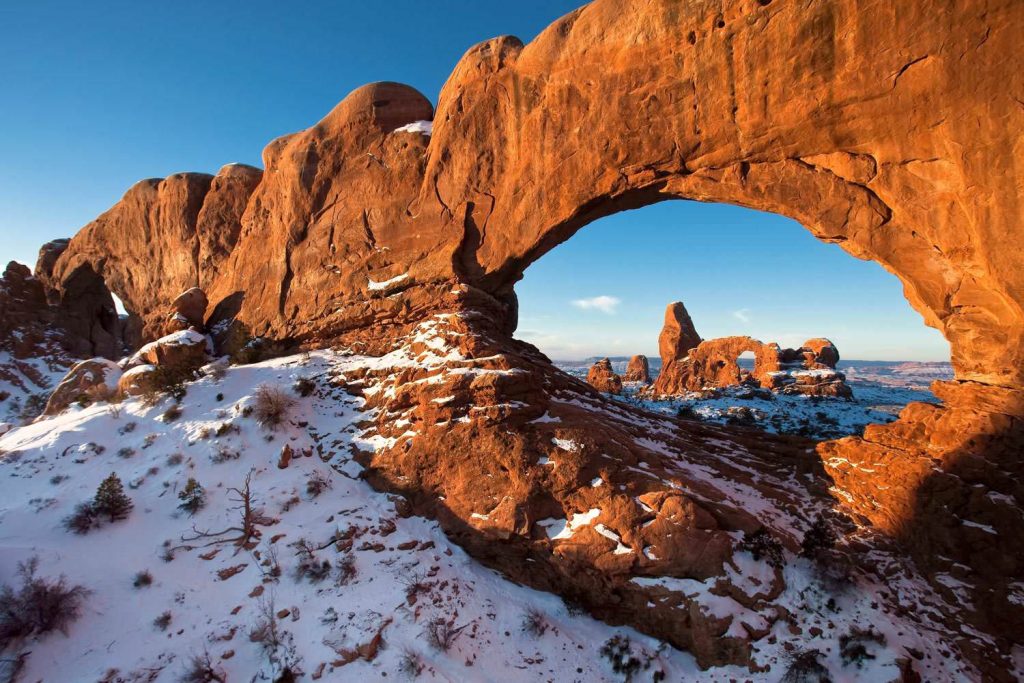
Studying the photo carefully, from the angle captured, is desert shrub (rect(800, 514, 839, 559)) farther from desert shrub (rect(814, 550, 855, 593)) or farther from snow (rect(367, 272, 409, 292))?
snow (rect(367, 272, 409, 292))

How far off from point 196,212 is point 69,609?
21.9 meters

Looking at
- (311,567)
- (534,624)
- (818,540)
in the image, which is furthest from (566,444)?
(311,567)

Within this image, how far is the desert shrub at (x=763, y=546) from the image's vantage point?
9.69 meters

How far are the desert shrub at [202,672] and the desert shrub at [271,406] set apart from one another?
24.8 ft

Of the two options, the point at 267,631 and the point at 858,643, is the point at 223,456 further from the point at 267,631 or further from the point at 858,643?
the point at 858,643

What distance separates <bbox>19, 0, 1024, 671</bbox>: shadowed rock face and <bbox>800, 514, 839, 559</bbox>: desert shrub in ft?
4.17

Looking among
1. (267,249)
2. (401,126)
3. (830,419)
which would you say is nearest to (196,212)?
(267,249)

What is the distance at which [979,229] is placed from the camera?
356 inches

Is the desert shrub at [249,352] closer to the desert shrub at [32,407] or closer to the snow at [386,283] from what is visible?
the snow at [386,283]

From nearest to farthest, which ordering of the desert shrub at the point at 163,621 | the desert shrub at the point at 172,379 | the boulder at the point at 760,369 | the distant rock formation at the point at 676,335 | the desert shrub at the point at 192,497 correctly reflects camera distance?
the desert shrub at the point at 163,621, the desert shrub at the point at 192,497, the desert shrub at the point at 172,379, the boulder at the point at 760,369, the distant rock formation at the point at 676,335

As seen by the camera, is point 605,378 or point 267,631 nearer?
point 267,631

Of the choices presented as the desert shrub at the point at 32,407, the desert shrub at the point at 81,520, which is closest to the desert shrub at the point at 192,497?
the desert shrub at the point at 81,520

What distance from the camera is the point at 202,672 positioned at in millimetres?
8211

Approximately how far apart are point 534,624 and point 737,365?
48516mm
